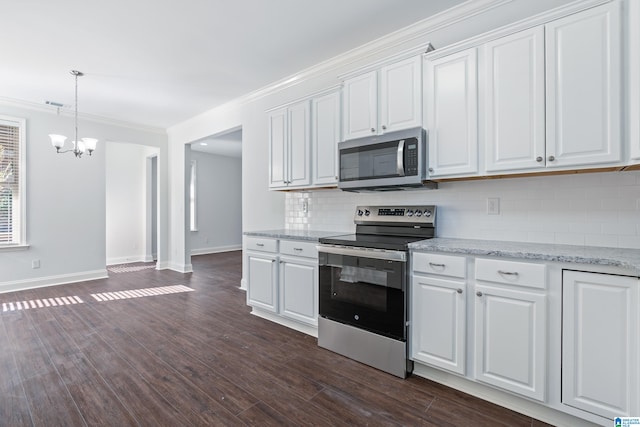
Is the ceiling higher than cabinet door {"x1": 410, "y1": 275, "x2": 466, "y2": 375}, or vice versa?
the ceiling

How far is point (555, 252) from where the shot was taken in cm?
172

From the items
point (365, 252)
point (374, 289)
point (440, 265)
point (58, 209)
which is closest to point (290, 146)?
point (365, 252)

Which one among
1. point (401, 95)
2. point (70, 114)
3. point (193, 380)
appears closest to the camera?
point (193, 380)

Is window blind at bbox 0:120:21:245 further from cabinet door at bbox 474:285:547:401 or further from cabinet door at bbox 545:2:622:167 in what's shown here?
cabinet door at bbox 545:2:622:167

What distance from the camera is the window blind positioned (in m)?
4.49

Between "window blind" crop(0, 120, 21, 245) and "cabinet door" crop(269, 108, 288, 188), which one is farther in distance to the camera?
"window blind" crop(0, 120, 21, 245)

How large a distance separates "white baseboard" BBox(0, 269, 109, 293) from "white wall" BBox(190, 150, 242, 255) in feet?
9.38

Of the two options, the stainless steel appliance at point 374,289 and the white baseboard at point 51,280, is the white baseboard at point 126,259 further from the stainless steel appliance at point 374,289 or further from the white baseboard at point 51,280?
the stainless steel appliance at point 374,289

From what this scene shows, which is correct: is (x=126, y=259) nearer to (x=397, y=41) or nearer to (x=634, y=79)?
(x=397, y=41)

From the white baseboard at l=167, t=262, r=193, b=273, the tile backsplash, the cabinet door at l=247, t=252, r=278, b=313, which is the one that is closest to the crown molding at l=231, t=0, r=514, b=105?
the tile backsplash

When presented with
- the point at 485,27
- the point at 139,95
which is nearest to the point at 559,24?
the point at 485,27

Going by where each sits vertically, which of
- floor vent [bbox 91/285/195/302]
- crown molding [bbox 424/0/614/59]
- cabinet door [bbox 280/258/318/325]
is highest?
crown molding [bbox 424/0/614/59]

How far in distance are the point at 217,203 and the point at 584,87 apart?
824 cm

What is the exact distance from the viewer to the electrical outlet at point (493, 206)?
2311 mm
